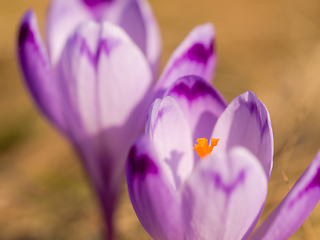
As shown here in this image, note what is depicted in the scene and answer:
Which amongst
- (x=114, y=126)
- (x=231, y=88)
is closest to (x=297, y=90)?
(x=231, y=88)

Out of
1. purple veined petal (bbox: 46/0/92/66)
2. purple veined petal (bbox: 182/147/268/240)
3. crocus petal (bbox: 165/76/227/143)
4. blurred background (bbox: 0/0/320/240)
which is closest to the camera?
purple veined petal (bbox: 182/147/268/240)

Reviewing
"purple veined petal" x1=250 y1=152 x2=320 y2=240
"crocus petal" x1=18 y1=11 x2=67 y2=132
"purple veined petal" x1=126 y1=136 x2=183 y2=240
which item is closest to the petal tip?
"crocus petal" x1=18 y1=11 x2=67 y2=132

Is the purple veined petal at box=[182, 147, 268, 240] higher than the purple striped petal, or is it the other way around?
the purple striped petal

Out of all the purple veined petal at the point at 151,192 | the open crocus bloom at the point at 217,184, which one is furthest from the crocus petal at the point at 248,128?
the purple veined petal at the point at 151,192

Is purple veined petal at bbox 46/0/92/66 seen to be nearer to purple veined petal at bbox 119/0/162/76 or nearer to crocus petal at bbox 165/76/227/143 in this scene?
purple veined petal at bbox 119/0/162/76

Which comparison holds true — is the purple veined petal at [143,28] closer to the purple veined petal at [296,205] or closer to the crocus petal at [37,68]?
the crocus petal at [37,68]

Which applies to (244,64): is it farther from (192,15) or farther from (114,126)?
(114,126)
